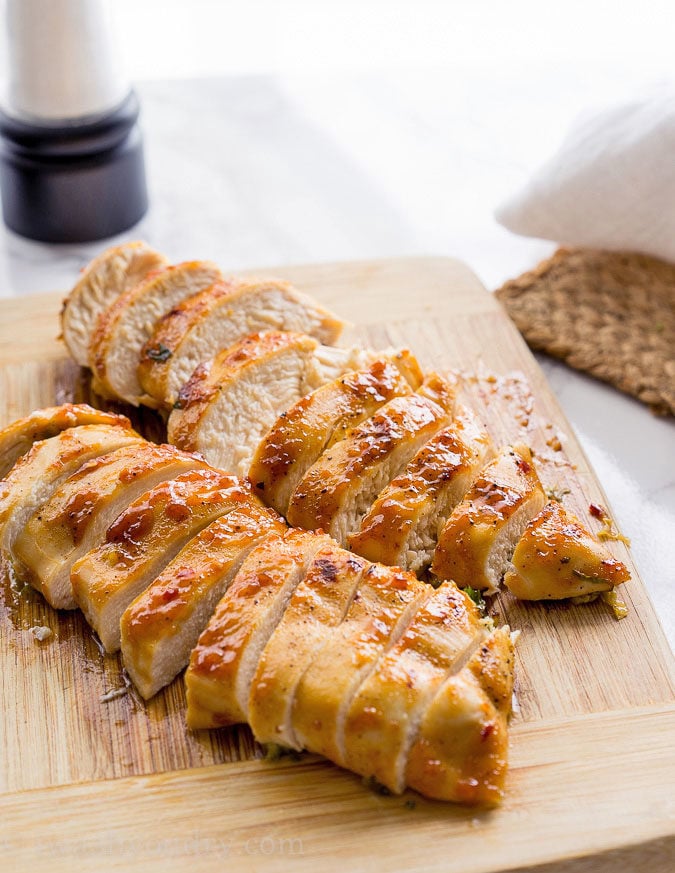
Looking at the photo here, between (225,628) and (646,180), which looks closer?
(225,628)

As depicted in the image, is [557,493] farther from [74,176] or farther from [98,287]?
[74,176]

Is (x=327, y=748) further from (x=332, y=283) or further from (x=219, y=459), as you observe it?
(x=332, y=283)

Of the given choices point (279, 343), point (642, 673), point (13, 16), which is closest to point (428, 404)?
point (279, 343)

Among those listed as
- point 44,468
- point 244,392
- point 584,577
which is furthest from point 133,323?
point 584,577

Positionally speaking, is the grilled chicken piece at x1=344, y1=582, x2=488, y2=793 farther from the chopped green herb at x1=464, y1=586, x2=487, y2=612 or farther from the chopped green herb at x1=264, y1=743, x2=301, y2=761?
the chopped green herb at x1=464, y1=586, x2=487, y2=612

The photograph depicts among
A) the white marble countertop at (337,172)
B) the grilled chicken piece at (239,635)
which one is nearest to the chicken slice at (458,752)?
the grilled chicken piece at (239,635)

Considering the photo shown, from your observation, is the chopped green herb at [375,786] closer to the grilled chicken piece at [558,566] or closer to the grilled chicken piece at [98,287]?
the grilled chicken piece at [558,566]
